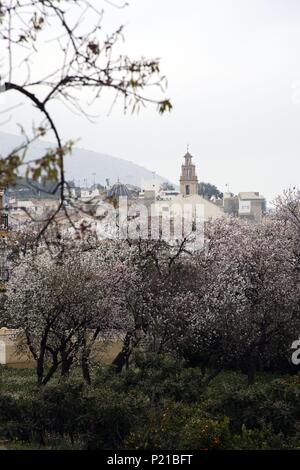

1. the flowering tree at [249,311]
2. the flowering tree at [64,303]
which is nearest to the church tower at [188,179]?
the flowering tree at [249,311]

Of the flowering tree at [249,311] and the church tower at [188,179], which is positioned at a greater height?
the church tower at [188,179]

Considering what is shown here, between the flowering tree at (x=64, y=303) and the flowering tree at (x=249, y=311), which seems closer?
the flowering tree at (x=64, y=303)

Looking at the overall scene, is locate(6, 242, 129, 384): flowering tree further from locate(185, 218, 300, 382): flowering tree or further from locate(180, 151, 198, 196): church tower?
locate(180, 151, 198, 196): church tower

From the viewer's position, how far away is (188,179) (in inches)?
5305

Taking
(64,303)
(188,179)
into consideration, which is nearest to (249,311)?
(64,303)

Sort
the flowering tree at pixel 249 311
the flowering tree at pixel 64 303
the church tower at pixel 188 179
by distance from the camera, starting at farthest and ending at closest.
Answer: the church tower at pixel 188 179, the flowering tree at pixel 249 311, the flowering tree at pixel 64 303

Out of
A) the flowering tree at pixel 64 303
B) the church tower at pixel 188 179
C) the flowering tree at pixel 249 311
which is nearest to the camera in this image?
the flowering tree at pixel 64 303

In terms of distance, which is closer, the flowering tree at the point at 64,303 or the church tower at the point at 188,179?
the flowering tree at the point at 64,303

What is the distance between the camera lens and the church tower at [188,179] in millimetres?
134875

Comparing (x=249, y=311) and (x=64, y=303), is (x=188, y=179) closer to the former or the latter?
(x=249, y=311)

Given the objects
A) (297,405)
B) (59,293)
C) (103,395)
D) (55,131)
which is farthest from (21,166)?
(59,293)

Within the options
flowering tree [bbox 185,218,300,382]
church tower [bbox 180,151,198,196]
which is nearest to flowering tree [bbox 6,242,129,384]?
flowering tree [bbox 185,218,300,382]

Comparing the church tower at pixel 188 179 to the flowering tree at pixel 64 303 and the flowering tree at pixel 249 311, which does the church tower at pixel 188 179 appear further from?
the flowering tree at pixel 64 303
